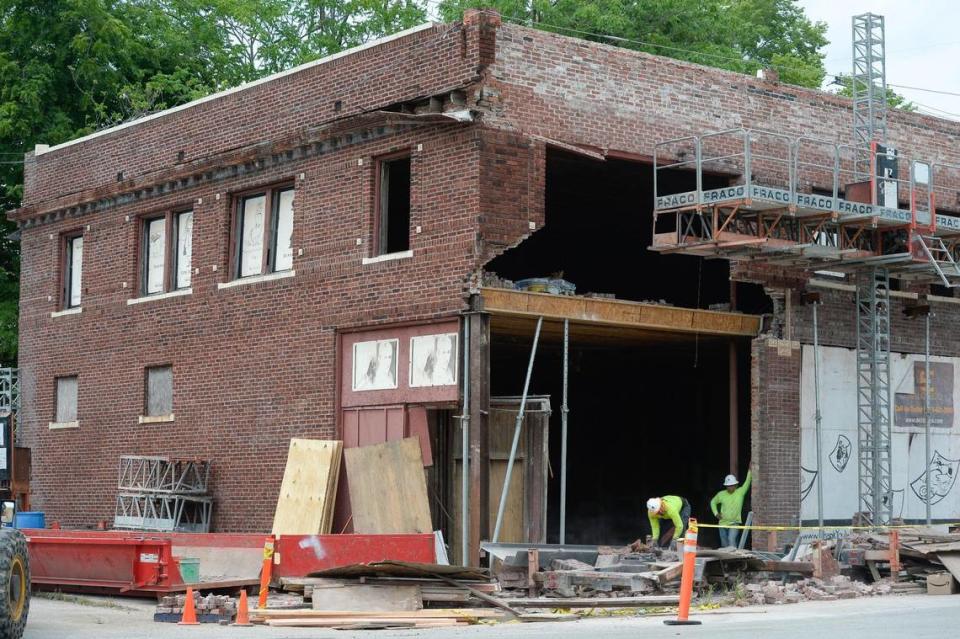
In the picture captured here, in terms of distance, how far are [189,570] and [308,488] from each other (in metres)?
4.31

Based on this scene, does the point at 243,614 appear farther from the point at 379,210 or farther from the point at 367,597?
the point at 379,210

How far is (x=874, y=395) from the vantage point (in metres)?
Answer: 25.4

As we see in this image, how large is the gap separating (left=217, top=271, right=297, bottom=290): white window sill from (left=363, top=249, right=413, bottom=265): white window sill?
6.63 ft

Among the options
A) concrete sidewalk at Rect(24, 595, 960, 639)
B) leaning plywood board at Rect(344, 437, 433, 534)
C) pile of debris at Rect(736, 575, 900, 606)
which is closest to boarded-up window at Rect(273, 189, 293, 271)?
leaning plywood board at Rect(344, 437, 433, 534)

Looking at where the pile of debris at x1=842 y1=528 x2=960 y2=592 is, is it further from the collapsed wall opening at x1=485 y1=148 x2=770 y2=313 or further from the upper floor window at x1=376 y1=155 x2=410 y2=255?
the upper floor window at x1=376 y1=155 x2=410 y2=255

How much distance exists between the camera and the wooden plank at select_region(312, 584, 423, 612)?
17.8 metres

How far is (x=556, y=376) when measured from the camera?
33.1 meters

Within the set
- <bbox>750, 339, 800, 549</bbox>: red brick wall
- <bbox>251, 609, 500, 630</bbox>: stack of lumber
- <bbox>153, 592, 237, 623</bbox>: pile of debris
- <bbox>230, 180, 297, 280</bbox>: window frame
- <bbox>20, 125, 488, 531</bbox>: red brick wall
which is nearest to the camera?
<bbox>251, 609, 500, 630</bbox>: stack of lumber

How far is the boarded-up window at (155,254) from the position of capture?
28578mm

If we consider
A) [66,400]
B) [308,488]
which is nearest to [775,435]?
[308,488]

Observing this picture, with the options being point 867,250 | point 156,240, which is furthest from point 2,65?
point 867,250

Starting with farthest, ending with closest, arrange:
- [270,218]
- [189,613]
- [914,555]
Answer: [270,218]
[914,555]
[189,613]

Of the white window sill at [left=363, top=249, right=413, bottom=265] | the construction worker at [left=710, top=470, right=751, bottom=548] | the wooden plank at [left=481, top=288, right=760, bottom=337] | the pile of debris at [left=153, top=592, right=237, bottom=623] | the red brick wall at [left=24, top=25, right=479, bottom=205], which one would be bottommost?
the pile of debris at [left=153, top=592, right=237, bottom=623]

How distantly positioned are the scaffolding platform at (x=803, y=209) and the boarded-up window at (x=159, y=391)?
10136 mm
